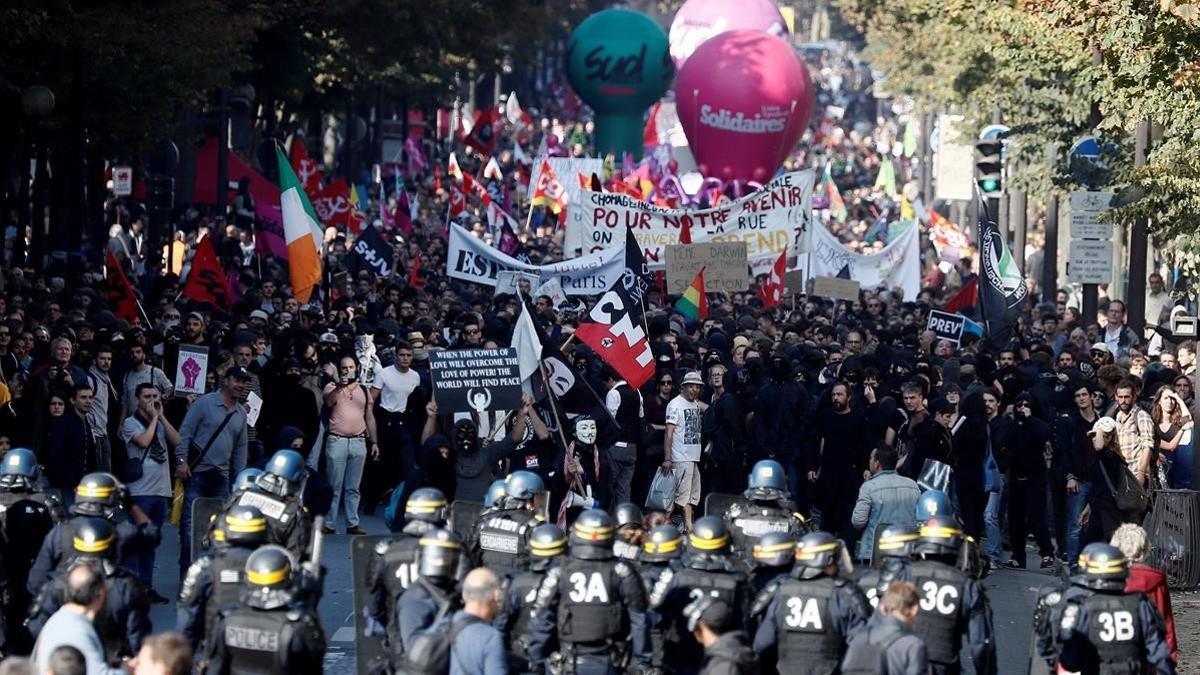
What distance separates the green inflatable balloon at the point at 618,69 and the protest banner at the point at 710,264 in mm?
34713

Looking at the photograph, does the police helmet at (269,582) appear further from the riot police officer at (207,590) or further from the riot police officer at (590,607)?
the riot police officer at (590,607)

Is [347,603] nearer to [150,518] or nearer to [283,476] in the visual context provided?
[150,518]

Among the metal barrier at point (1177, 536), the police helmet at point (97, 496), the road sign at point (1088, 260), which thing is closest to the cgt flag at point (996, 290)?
the road sign at point (1088, 260)

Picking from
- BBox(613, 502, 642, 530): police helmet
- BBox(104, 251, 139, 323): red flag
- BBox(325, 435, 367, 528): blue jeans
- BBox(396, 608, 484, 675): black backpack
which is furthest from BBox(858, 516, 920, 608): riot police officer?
BBox(104, 251, 139, 323): red flag

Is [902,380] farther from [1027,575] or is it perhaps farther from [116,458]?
[116,458]

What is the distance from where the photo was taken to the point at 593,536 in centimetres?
1223

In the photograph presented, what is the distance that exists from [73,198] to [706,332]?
10.7m

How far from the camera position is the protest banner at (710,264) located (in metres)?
28.2

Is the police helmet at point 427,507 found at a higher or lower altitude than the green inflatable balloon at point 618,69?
lower

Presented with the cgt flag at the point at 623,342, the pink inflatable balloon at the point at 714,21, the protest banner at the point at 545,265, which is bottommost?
the cgt flag at the point at 623,342

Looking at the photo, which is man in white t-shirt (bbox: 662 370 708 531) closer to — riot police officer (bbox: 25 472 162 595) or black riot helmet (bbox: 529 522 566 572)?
riot police officer (bbox: 25 472 162 595)

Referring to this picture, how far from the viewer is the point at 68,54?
30109mm

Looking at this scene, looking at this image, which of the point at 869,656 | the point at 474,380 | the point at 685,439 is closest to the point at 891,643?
the point at 869,656

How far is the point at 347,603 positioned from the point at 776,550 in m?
5.04
